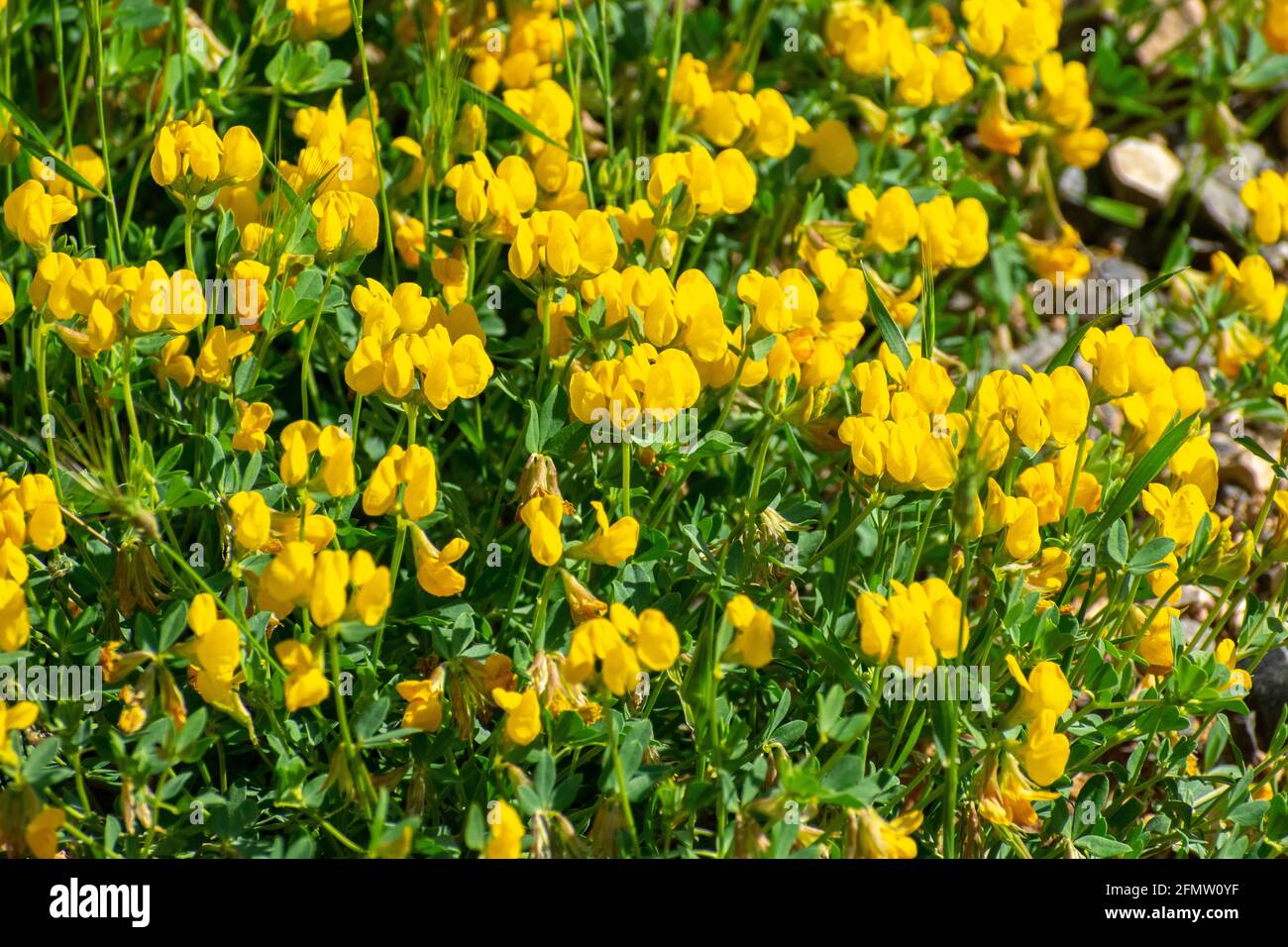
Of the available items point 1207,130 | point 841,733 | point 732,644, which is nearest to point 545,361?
point 732,644

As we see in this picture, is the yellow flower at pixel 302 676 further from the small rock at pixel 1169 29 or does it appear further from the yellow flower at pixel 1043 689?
the small rock at pixel 1169 29

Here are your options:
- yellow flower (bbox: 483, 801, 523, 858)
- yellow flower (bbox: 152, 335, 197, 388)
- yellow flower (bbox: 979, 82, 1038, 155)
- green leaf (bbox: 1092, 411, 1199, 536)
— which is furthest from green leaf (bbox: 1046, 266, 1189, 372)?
yellow flower (bbox: 152, 335, 197, 388)

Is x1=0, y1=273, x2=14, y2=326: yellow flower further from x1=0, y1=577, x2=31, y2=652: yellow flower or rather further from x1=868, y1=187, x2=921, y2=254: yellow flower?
x1=868, y1=187, x2=921, y2=254: yellow flower

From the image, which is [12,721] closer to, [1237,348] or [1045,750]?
[1045,750]

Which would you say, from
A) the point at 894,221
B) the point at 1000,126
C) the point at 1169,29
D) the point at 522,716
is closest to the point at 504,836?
the point at 522,716
